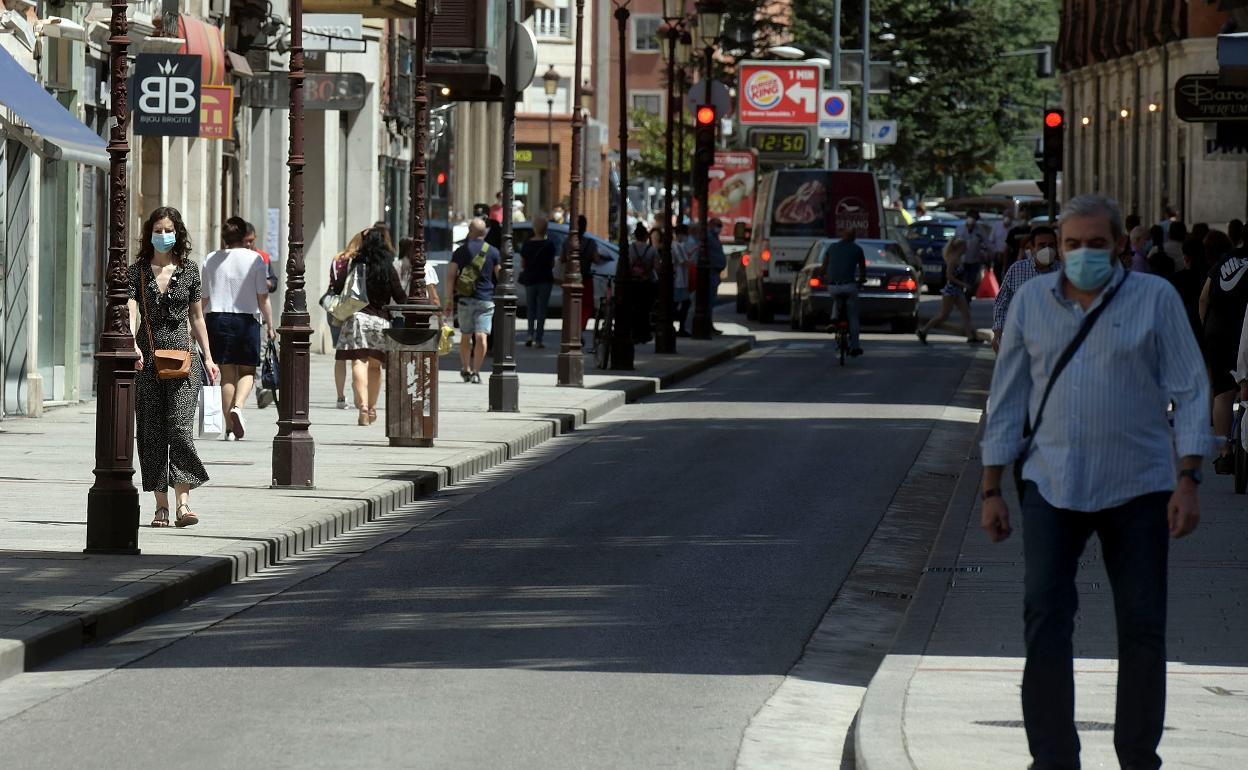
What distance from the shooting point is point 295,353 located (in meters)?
16.6

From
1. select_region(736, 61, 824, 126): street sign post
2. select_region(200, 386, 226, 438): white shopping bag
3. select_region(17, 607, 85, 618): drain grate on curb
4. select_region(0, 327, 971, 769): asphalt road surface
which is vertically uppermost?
select_region(736, 61, 824, 126): street sign post

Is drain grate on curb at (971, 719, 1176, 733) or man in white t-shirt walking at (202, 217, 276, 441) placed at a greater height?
man in white t-shirt walking at (202, 217, 276, 441)

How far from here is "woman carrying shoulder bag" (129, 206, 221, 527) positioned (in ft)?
46.9

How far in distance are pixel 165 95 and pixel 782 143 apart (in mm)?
36212

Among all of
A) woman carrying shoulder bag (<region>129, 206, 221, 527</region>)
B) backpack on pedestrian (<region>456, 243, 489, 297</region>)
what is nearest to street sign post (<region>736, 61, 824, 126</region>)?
backpack on pedestrian (<region>456, 243, 489, 297</region>)

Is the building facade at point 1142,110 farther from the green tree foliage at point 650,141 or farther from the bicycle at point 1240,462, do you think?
the bicycle at point 1240,462

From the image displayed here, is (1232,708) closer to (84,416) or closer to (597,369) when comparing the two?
(84,416)

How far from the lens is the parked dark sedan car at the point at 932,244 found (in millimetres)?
Answer: 63781

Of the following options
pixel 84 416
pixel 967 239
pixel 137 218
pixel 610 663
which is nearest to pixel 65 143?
pixel 84 416

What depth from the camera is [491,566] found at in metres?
13.4

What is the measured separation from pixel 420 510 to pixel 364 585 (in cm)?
383

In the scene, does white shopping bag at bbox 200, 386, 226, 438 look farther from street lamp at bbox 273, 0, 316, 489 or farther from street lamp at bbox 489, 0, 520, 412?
street lamp at bbox 489, 0, 520, 412

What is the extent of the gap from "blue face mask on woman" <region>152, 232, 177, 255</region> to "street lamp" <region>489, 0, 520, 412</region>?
937 cm

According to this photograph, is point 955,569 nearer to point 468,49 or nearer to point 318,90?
point 318,90
